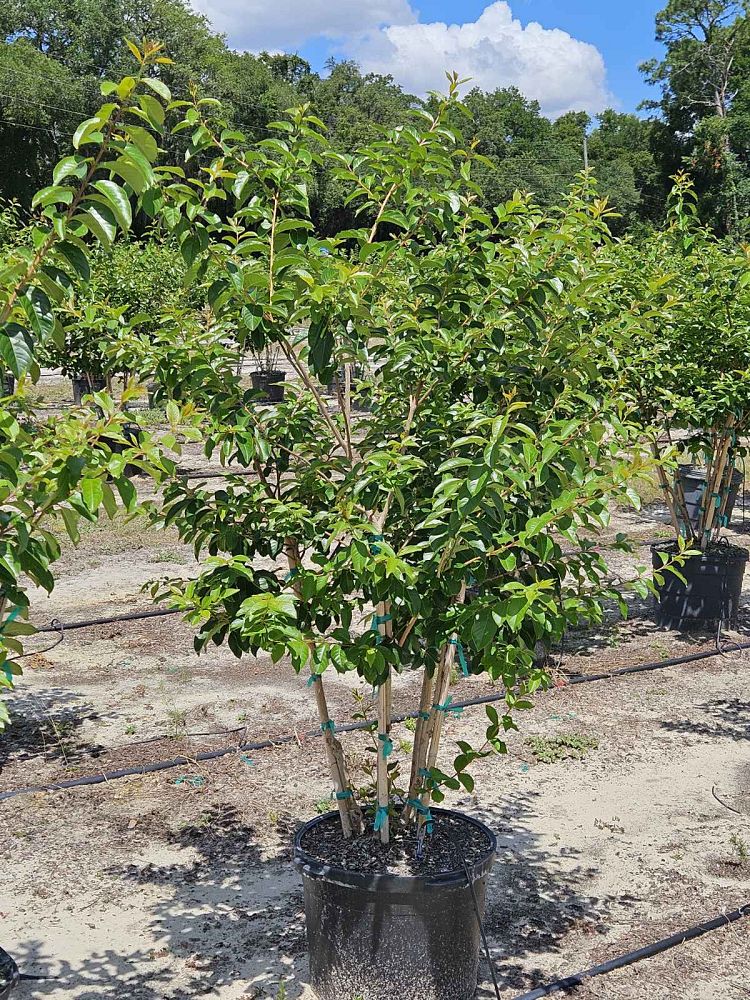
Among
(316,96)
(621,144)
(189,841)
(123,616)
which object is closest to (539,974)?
(189,841)

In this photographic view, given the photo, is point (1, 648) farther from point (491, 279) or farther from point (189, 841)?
point (189, 841)

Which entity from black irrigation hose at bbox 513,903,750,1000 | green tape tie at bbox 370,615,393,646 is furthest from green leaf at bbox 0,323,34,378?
black irrigation hose at bbox 513,903,750,1000

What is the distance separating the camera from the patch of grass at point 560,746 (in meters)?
5.11

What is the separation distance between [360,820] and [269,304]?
67.0 inches

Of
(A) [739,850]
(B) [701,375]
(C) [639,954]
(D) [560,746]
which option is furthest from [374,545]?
(B) [701,375]

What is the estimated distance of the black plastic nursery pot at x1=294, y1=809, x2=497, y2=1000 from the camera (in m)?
2.96

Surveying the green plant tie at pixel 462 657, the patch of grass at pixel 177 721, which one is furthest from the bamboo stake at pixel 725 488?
the green plant tie at pixel 462 657

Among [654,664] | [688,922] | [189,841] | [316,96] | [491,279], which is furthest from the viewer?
[316,96]

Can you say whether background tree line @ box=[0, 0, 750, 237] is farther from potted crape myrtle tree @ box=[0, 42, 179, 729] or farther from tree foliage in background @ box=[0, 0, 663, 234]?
potted crape myrtle tree @ box=[0, 42, 179, 729]

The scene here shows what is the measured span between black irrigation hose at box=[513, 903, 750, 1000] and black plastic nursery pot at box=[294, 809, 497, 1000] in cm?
28

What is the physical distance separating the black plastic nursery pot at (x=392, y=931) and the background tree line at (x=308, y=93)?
29.6m

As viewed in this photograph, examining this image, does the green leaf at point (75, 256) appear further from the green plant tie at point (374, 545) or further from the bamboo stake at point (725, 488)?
the bamboo stake at point (725, 488)

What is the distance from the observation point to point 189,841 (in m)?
4.21

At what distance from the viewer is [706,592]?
7.17m
